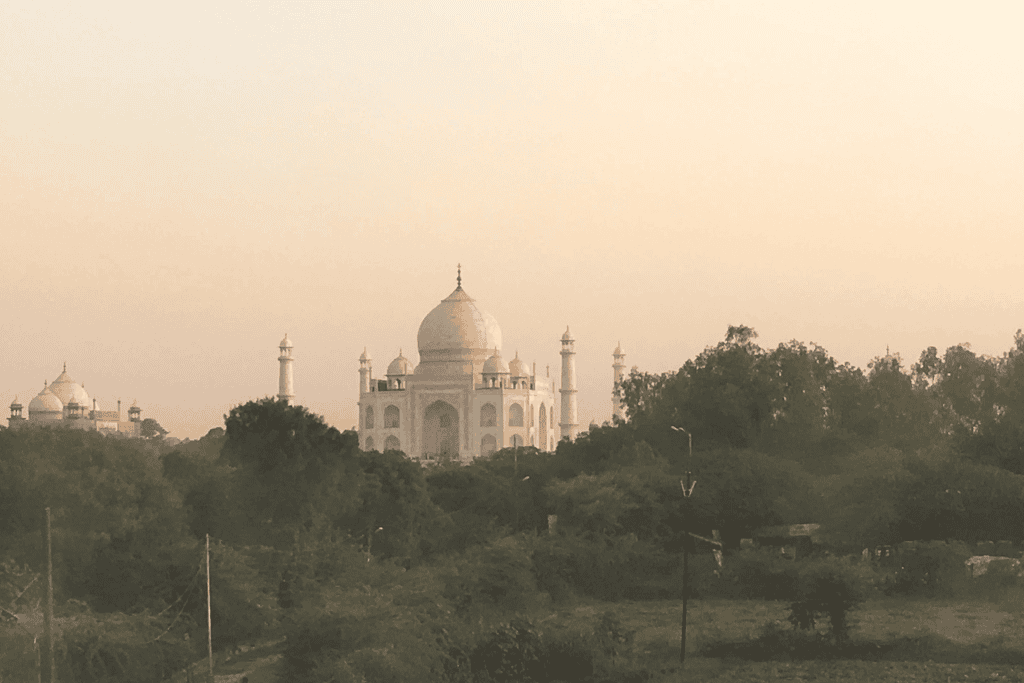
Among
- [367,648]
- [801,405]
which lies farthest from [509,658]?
[801,405]

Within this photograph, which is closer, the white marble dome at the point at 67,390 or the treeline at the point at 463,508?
the treeline at the point at 463,508

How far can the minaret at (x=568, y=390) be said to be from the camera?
97688 mm

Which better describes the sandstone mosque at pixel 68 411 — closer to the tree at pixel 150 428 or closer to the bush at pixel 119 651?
the tree at pixel 150 428

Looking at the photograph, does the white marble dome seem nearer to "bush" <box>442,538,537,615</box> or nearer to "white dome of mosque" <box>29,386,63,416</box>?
"white dome of mosque" <box>29,386,63,416</box>

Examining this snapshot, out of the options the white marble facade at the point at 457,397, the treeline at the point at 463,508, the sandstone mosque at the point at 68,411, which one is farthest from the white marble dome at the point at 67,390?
the treeline at the point at 463,508

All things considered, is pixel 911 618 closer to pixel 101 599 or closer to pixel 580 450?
pixel 101 599

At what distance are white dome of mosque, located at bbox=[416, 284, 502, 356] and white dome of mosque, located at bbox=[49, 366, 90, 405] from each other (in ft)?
115

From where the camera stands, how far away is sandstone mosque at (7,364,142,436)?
114 meters

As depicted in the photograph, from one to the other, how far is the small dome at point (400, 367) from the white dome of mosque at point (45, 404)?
1165 inches

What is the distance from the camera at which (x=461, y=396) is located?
96438 mm

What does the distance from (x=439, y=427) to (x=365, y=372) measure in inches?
289

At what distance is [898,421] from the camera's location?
5484cm

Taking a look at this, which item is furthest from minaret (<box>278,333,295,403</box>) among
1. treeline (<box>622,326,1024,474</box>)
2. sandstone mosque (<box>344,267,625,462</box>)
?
treeline (<box>622,326,1024,474</box>)

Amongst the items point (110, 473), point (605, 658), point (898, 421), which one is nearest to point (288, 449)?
point (110, 473)
